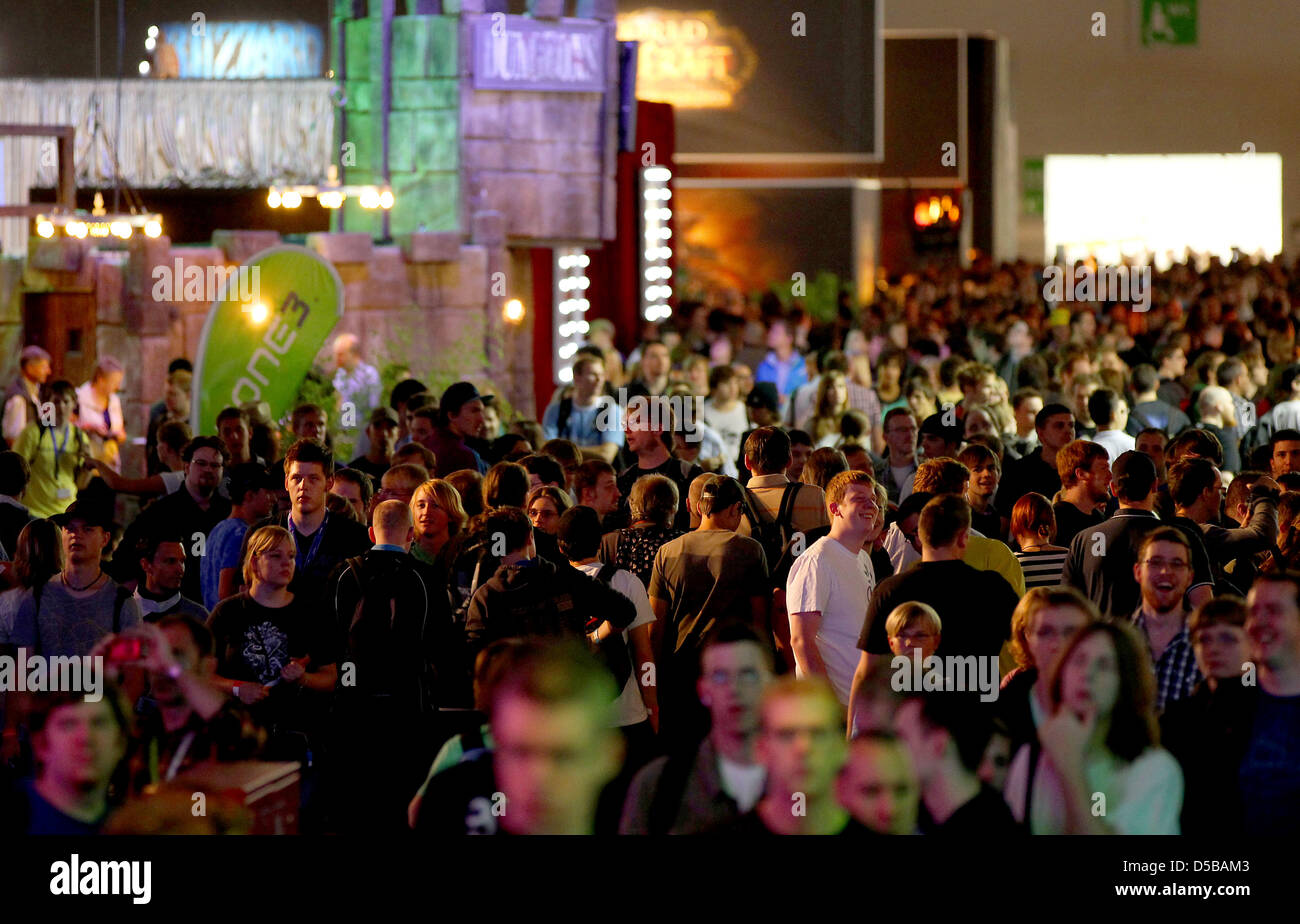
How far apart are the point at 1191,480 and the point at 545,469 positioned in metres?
2.35

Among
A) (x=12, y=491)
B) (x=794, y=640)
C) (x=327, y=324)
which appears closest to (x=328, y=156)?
(x=327, y=324)

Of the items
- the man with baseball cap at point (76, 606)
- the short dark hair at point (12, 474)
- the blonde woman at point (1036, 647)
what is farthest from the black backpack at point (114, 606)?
the blonde woman at point (1036, 647)

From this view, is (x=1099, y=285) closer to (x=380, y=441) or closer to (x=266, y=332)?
(x=266, y=332)

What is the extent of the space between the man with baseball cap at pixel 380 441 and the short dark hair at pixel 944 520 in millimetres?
3862

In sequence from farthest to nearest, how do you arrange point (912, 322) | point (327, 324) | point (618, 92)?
point (912, 322) → point (618, 92) → point (327, 324)

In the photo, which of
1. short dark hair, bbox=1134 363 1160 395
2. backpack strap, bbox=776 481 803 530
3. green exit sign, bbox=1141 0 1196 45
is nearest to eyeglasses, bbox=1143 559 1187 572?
backpack strap, bbox=776 481 803 530

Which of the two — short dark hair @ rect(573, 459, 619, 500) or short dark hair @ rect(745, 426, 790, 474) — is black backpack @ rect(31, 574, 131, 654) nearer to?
short dark hair @ rect(573, 459, 619, 500)

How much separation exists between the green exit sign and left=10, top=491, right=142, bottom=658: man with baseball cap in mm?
28531

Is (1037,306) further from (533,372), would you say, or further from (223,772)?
(223,772)

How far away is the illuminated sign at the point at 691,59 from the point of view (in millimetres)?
25828

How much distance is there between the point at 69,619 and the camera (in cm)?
626
